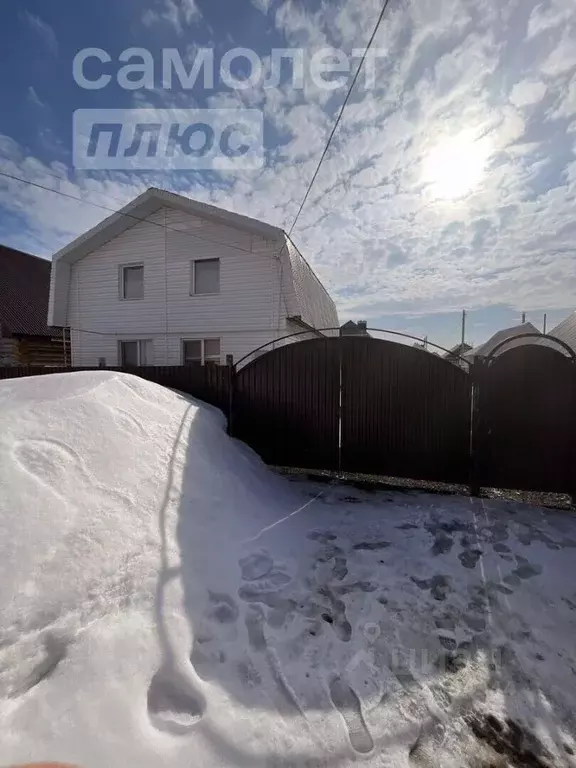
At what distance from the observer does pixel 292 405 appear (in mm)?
5605

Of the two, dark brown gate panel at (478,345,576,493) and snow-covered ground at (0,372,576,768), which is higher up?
dark brown gate panel at (478,345,576,493)

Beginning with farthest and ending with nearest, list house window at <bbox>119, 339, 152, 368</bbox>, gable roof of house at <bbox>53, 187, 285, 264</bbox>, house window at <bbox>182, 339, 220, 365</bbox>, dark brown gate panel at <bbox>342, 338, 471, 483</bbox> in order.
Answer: house window at <bbox>119, 339, 152, 368</bbox>
house window at <bbox>182, 339, 220, 365</bbox>
gable roof of house at <bbox>53, 187, 285, 264</bbox>
dark brown gate panel at <bbox>342, 338, 471, 483</bbox>

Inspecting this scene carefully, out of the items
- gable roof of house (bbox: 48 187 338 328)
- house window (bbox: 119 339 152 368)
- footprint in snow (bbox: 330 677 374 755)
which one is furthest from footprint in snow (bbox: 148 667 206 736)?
house window (bbox: 119 339 152 368)

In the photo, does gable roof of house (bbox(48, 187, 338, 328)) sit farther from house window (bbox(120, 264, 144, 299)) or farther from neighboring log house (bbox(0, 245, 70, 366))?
neighboring log house (bbox(0, 245, 70, 366))

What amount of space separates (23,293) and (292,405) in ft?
64.1

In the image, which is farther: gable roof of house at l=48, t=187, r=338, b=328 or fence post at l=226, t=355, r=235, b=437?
gable roof of house at l=48, t=187, r=338, b=328

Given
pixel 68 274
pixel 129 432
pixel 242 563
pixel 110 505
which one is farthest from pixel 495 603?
pixel 68 274

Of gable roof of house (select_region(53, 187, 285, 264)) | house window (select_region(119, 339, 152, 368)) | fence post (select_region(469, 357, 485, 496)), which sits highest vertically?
gable roof of house (select_region(53, 187, 285, 264))

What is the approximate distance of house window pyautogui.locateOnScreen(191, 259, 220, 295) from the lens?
35.6 ft

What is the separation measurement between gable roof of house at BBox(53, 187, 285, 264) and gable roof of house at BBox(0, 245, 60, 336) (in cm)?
642

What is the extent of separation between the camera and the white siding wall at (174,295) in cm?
1020

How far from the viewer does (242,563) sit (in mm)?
2992

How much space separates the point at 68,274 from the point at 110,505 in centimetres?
1216

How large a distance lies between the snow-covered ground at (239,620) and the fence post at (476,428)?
0.84m
